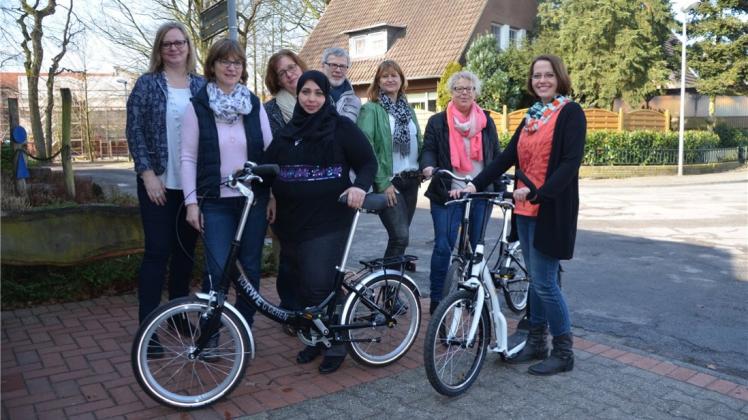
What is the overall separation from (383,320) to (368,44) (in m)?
27.4

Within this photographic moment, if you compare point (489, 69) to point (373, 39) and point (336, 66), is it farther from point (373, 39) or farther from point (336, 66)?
point (336, 66)

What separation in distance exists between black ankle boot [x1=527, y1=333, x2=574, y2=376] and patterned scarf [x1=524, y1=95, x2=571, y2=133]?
1360 millimetres

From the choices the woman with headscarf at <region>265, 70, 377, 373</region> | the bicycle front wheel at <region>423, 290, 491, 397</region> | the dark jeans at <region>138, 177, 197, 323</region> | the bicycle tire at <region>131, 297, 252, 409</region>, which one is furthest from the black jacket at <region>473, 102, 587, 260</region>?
the dark jeans at <region>138, 177, 197, 323</region>

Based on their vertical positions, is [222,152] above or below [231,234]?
above

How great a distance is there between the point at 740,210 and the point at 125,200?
11.2 metres

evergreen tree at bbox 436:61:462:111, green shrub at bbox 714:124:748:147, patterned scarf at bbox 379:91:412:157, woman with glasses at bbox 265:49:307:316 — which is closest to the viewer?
woman with glasses at bbox 265:49:307:316

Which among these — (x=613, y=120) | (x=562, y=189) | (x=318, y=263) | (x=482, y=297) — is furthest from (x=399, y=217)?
(x=613, y=120)

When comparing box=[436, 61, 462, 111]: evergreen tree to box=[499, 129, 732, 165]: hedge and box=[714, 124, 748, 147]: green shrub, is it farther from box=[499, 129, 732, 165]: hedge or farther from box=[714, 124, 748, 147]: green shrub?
box=[714, 124, 748, 147]: green shrub

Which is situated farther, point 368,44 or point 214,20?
point 368,44

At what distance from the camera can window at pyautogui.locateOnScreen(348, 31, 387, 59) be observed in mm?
29188

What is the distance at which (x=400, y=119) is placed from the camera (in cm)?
491

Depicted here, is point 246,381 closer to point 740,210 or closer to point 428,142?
point 428,142

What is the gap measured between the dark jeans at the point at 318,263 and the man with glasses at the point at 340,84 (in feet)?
3.85

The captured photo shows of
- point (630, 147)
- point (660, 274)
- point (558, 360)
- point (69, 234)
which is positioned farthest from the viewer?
point (630, 147)
